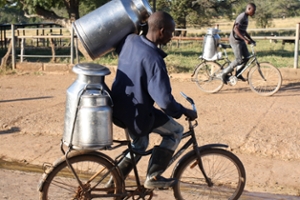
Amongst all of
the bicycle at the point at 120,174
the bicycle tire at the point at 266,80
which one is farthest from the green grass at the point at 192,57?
the bicycle at the point at 120,174

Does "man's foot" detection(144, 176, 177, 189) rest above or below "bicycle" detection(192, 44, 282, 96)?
above

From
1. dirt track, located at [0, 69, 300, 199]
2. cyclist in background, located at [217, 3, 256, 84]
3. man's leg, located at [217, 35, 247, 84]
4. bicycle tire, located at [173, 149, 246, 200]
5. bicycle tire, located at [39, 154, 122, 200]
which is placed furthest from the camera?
man's leg, located at [217, 35, 247, 84]

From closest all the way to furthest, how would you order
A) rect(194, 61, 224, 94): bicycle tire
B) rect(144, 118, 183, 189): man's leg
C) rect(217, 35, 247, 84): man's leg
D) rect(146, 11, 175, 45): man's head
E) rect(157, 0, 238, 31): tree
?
rect(146, 11, 175, 45): man's head
rect(144, 118, 183, 189): man's leg
rect(217, 35, 247, 84): man's leg
rect(194, 61, 224, 94): bicycle tire
rect(157, 0, 238, 31): tree

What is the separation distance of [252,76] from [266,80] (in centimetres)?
29

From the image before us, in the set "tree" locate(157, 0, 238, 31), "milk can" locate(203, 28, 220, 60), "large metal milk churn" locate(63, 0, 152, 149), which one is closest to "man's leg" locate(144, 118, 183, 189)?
"large metal milk churn" locate(63, 0, 152, 149)

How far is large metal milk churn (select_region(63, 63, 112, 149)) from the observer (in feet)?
11.2

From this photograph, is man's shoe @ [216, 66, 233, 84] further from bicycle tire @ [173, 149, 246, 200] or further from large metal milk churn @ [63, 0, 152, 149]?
large metal milk churn @ [63, 0, 152, 149]

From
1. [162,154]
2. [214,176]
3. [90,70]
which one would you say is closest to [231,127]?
[214,176]

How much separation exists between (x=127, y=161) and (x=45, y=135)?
3.17 m

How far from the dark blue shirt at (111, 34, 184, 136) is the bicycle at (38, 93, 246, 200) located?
0.62ft

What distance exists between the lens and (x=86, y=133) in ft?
11.3

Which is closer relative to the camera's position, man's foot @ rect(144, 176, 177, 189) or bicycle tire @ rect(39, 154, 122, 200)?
bicycle tire @ rect(39, 154, 122, 200)

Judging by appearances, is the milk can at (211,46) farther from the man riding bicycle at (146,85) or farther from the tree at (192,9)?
the tree at (192,9)

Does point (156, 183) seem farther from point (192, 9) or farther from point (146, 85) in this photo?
point (192, 9)
